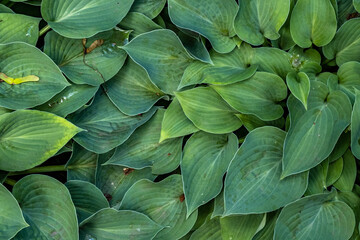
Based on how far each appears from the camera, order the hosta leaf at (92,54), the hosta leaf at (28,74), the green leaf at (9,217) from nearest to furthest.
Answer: the green leaf at (9,217), the hosta leaf at (28,74), the hosta leaf at (92,54)

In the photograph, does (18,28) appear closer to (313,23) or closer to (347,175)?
(313,23)

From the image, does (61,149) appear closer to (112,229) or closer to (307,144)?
(112,229)

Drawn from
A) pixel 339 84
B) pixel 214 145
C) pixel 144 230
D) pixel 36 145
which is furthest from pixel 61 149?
pixel 339 84

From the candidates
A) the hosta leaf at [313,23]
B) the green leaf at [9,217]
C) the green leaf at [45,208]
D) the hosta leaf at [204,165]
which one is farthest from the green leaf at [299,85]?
the green leaf at [9,217]

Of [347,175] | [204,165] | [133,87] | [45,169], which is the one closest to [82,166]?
[45,169]

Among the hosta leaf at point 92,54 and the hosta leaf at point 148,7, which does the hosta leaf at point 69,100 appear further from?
the hosta leaf at point 148,7

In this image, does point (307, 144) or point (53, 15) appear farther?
point (53, 15)

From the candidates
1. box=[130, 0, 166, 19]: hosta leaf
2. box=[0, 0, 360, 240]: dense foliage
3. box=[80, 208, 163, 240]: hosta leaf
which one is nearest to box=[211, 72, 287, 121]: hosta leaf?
box=[0, 0, 360, 240]: dense foliage
